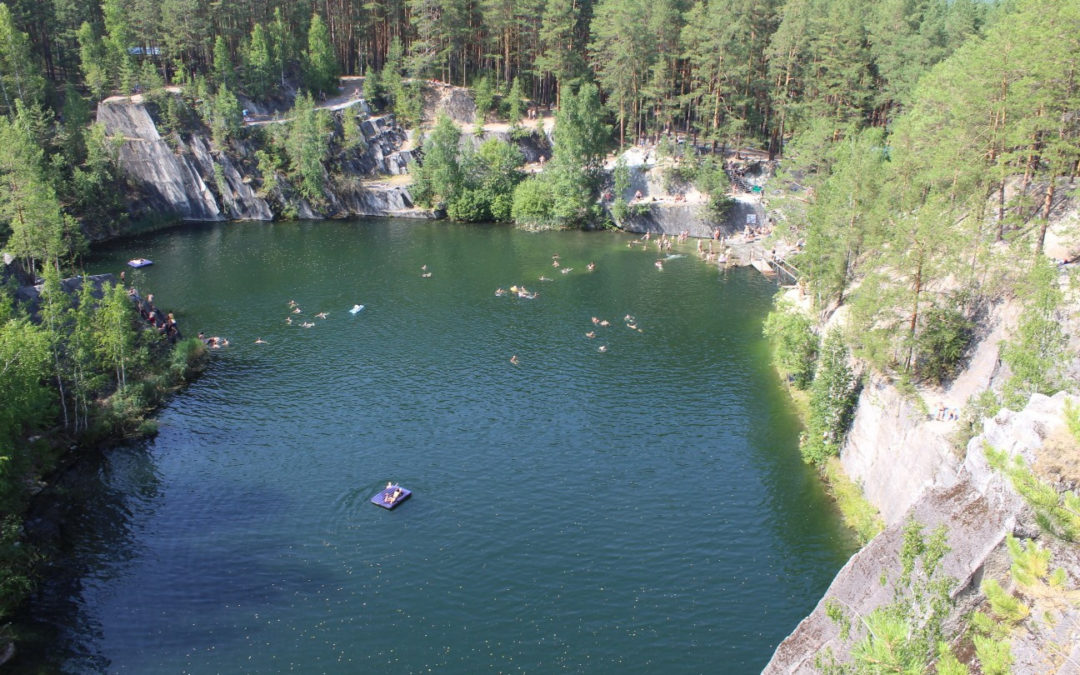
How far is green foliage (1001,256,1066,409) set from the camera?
2930 centimetres

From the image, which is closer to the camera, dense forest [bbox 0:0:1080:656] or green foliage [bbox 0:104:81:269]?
dense forest [bbox 0:0:1080:656]

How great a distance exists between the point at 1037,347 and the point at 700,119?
7984 cm

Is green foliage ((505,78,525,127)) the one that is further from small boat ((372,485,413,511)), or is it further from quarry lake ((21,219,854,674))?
→ small boat ((372,485,413,511))

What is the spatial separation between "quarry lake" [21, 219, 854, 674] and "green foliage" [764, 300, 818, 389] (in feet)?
6.43

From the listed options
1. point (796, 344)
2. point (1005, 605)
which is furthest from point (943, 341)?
point (1005, 605)

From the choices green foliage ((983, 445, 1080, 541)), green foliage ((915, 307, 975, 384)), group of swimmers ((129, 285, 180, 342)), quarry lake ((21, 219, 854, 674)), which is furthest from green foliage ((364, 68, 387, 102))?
green foliage ((983, 445, 1080, 541))

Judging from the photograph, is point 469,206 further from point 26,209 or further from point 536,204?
point 26,209

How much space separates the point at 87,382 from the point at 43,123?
186 feet

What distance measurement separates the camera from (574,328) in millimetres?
61094

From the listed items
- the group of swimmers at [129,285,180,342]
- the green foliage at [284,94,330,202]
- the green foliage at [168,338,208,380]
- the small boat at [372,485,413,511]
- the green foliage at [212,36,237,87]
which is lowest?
the small boat at [372,485,413,511]

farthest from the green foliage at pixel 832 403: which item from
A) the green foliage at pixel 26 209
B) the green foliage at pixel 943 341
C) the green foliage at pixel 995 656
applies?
the green foliage at pixel 26 209

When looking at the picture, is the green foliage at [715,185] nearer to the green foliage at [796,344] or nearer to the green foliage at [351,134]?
the green foliage at [796,344]

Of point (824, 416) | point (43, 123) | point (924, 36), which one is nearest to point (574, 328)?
point (824, 416)

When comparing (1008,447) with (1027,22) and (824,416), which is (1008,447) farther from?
(1027,22)
